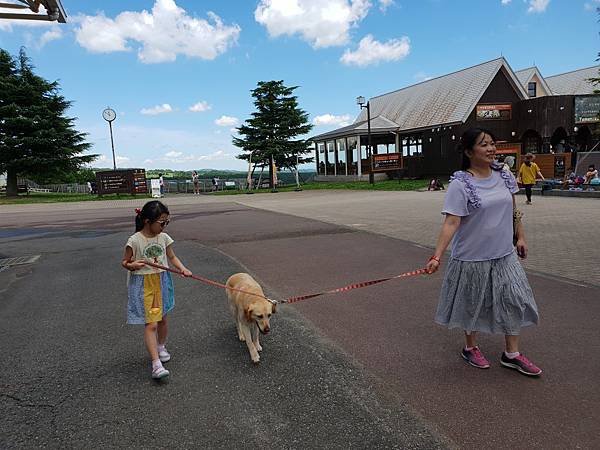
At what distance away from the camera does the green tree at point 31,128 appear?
31.1 metres

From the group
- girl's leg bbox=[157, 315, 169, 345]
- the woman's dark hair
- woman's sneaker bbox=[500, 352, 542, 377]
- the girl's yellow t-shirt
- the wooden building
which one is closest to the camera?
the woman's dark hair

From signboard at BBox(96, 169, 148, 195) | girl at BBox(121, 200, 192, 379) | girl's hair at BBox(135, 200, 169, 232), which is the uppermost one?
signboard at BBox(96, 169, 148, 195)

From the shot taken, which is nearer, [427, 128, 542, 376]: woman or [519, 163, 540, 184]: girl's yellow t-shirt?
[427, 128, 542, 376]: woman

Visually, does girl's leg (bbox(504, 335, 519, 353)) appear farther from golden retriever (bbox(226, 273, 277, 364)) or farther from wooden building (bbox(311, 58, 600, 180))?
wooden building (bbox(311, 58, 600, 180))

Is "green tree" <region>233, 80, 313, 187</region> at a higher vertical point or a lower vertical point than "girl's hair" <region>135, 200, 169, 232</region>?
higher

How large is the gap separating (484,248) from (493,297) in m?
0.40

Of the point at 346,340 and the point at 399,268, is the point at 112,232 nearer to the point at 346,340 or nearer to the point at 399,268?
the point at 399,268

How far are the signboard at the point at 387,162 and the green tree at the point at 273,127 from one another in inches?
348

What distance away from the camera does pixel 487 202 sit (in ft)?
10.5

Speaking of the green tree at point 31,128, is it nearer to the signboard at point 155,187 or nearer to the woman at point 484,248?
the signboard at point 155,187

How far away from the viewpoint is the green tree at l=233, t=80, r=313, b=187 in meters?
36.2

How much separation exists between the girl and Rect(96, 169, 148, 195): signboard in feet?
97.7

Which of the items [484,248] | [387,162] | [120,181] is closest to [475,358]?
[484,248]

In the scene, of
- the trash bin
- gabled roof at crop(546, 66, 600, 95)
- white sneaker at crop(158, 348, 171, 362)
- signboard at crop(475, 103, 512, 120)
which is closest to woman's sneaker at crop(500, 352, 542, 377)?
white sneaker at crop(158, 348, 171, 362)
